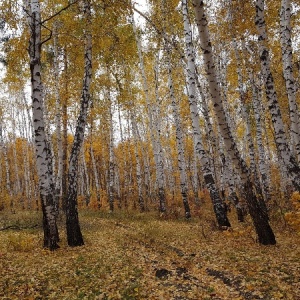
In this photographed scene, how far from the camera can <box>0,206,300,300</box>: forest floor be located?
15.8ft

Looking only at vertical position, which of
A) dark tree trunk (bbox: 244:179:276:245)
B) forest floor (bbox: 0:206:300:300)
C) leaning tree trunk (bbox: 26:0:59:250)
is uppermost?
leaning tree trunk (bbox: 26:0:59:250)

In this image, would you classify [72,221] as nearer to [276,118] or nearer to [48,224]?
[48,224]

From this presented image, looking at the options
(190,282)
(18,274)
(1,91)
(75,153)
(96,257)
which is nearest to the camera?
(190,282)

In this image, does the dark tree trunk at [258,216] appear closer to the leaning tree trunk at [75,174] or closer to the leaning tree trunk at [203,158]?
the leaning tree trunk at [203,158]

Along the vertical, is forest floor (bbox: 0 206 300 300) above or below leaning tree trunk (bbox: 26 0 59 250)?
below

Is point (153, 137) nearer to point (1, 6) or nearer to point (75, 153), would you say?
→ point (75, 153)

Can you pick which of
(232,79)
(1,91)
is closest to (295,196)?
(232,79)

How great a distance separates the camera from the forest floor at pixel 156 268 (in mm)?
4824

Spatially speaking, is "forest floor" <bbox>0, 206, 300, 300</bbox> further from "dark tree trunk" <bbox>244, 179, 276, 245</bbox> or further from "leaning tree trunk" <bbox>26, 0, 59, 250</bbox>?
"leaning tree trunk" <bbox>26, 0, 59, 250</bbox>

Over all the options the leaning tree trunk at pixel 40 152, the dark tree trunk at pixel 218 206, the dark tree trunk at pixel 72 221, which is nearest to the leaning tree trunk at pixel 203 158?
the dark tree trunk at pixel 218 206

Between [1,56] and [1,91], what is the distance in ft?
61.6

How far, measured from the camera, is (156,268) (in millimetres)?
6129

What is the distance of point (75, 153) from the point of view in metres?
8.37

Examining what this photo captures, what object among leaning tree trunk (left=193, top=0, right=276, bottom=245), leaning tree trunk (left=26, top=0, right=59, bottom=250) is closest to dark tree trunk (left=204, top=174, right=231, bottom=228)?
leaning tree trunk (left=193, top=0, right=276, bottom=245)
